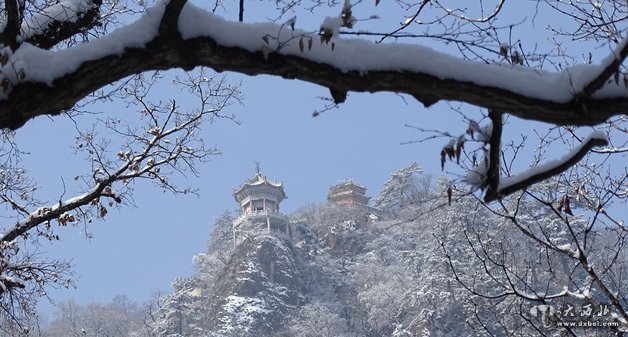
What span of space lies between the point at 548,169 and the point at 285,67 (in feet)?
4.35

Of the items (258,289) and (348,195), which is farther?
(348,195)


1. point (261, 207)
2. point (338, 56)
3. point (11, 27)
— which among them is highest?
point (261, 207)

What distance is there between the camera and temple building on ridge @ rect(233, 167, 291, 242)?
55250mm

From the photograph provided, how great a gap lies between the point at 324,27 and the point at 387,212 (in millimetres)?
→ 60352

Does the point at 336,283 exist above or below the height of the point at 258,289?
above

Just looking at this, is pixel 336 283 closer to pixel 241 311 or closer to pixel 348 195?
pixel 241 311

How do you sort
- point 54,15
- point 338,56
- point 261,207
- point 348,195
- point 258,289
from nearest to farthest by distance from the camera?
point 338,56 < point 54,15 < point 258,289 < point 261,207 < point 348,195

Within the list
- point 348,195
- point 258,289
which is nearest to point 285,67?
point 258,289

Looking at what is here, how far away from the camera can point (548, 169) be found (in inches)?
118

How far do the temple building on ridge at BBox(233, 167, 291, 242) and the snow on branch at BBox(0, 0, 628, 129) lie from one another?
51255mm

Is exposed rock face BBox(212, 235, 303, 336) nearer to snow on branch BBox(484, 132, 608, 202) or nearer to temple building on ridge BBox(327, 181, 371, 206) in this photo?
temple building on ridge BBox(327, 181, 371, 206)

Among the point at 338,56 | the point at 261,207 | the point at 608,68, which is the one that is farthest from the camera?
the point at 261,207

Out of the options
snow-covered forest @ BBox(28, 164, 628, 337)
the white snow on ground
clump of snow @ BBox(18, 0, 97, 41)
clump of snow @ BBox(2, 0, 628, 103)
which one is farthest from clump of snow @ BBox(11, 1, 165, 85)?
the white snow on ground

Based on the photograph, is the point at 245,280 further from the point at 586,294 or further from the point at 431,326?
the point at 586,294
